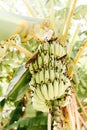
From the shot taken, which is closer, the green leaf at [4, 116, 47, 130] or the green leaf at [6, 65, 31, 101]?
the green leaf at [6, 65, 31, 101]

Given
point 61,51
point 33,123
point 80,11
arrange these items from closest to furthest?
point 61,51 → point 33,123 → point 80,11

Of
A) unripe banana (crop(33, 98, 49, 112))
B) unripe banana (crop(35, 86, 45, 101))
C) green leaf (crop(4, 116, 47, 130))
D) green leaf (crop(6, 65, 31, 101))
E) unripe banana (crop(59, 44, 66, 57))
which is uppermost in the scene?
unripe banana (crop(59, 44, 66, 57))

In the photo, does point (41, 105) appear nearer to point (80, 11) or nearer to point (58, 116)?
point (58, 116)

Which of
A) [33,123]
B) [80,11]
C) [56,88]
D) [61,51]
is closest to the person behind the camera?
[56,88]

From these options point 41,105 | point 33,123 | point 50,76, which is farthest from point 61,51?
point 33,123

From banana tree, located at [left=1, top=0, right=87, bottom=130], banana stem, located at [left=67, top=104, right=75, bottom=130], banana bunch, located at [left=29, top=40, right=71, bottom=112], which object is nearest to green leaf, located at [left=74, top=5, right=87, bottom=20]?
banana tree, located at [left=1, top=0, right=87, bottom=130]

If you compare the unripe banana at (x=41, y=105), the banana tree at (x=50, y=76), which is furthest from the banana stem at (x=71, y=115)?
the unripe banana at (x=41, y=105)

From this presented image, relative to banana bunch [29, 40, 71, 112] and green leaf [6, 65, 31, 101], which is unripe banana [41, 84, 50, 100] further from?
green leaf [6, 65, 31, 101]
